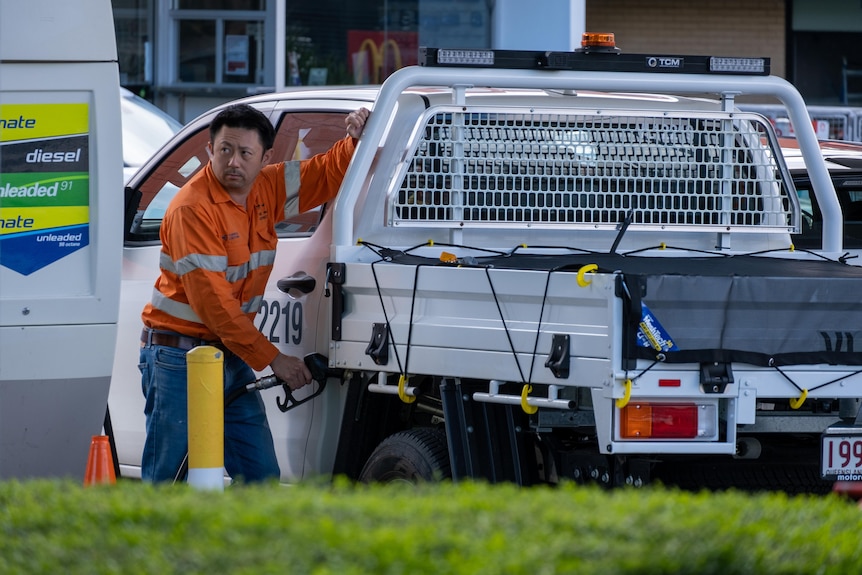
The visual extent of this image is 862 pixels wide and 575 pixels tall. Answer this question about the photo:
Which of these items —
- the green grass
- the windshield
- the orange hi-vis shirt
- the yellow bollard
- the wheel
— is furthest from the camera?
the windshield

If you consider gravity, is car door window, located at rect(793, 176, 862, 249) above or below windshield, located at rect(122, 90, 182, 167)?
below

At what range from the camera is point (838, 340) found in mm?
4992

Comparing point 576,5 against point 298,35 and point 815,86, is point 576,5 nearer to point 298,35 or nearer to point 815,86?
point 298,35

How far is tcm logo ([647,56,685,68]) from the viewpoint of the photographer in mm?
5953

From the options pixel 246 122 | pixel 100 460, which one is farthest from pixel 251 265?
pixel 100 460

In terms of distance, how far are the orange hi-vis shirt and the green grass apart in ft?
7.50

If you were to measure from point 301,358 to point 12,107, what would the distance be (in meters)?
1.44

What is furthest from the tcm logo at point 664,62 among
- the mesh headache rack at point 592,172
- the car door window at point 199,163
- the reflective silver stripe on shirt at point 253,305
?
the reflective silver stripe on shirt at point 253,305

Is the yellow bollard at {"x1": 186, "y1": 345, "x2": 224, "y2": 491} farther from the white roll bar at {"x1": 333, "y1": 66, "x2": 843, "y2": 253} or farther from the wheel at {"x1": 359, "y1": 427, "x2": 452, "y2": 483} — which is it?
the white roll bar at {"x1": 333, "y1": 66, "x2": 843, "y2": 253}

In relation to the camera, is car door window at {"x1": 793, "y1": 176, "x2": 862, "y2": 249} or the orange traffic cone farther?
car door window at {"x1": 793, "y1": 176, "x2": 862, "y2": 249}

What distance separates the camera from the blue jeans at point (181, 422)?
5812 millimetres

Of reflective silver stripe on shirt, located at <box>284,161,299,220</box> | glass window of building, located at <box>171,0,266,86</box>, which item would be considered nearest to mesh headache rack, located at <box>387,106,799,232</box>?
reflective silver stripe on shirt, located at <box>284,161,299,220</box>

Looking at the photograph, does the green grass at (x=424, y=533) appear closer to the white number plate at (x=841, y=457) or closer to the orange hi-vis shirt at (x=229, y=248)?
the white number plate at (x=841, y=457)

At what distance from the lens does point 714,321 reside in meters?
4.81
